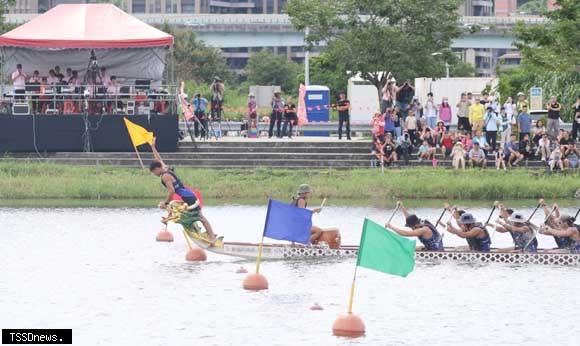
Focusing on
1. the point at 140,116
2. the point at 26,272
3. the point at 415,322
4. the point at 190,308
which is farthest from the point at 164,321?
the point at 140,116

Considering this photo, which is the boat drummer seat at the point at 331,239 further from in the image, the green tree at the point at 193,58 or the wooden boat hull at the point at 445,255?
the green tree at the point at 193,58

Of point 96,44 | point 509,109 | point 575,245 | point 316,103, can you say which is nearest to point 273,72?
point 316,103

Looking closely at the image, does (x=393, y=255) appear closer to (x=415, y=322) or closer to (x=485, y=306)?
(x=415, y=322)

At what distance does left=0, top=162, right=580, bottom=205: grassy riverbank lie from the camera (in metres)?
48.9

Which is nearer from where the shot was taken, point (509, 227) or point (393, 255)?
point (393, 255)

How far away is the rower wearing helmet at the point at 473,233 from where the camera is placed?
1336 inches

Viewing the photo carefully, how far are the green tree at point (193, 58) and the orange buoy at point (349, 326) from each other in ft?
293

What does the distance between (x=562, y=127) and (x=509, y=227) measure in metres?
24.0

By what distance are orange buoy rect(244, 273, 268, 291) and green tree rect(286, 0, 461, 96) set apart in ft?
110

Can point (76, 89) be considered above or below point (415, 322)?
above

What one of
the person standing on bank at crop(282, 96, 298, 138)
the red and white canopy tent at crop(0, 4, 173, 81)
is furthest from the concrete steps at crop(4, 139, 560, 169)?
the red and white canopy tent at crop(0, 4, 173, 81)

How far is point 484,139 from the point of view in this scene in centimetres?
5284

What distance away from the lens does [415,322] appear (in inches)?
1118

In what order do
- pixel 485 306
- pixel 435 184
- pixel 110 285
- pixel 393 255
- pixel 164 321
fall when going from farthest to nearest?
pixel 435 184, pixel 110 285, pixel 485 306, pixel 164 321, pixel 393 255
